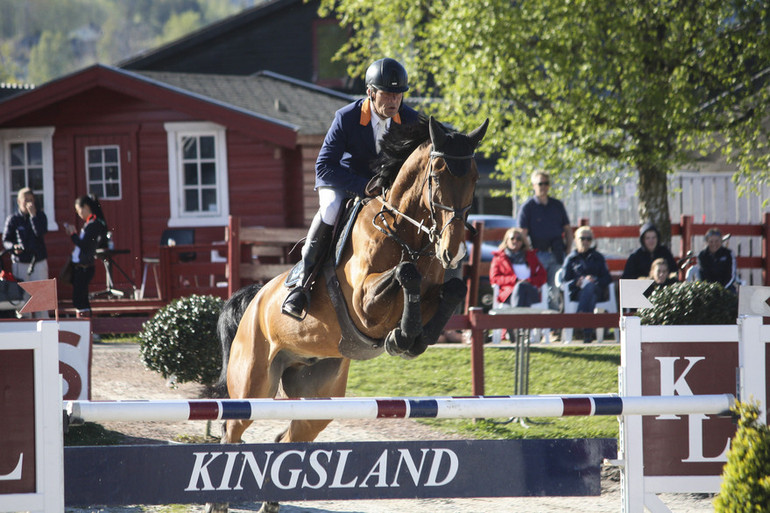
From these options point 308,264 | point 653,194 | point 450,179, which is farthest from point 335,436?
point 653,194

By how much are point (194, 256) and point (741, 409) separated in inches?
432

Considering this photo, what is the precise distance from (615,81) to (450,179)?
922cm

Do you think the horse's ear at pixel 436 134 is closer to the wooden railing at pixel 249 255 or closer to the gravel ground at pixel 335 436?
the gravel ground at pixel 335 436

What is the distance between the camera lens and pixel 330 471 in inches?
156

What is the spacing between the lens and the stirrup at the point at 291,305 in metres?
5.16

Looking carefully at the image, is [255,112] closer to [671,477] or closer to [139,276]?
[139,276]

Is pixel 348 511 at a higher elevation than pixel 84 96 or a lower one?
lower

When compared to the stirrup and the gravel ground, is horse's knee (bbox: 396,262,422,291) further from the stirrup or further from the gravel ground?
the gravel ground

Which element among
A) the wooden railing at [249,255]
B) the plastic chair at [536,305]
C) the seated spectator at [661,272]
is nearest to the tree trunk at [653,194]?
the wooden railing at [249,255]

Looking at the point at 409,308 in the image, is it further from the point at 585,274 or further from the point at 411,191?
the point at 585,274

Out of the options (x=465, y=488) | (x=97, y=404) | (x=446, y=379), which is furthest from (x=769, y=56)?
(x=97, y=404)

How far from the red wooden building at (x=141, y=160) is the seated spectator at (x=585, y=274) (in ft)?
20.4

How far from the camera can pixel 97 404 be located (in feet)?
12.7

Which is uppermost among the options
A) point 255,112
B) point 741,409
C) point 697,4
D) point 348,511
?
point 697,4
